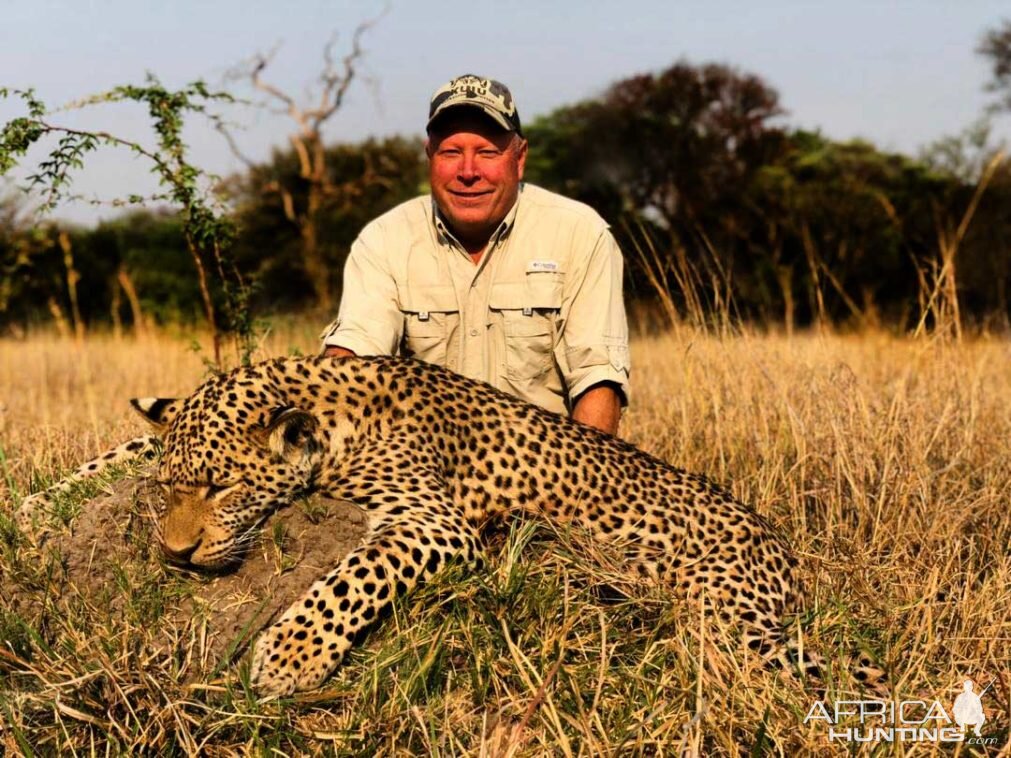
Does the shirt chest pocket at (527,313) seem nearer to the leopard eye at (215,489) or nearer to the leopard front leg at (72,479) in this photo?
the leopard front leg at (72,479)

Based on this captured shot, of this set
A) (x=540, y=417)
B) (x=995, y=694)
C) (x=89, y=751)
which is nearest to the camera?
(x=89, y=751)

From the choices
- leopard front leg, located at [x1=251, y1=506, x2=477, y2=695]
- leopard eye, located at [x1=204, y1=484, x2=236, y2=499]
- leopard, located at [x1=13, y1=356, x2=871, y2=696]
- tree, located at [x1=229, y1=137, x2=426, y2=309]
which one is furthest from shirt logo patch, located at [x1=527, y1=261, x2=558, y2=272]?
tree, located at [x1=229, y1=137, x2=426, y2=309]

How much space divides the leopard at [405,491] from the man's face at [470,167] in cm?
117

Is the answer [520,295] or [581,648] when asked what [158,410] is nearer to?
[581,648]

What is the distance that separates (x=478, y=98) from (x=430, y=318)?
106 cm

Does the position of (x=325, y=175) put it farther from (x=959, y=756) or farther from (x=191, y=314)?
(x=959, y=756)

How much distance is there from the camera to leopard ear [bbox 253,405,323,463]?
339 cm

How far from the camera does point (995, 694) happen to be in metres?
3.45

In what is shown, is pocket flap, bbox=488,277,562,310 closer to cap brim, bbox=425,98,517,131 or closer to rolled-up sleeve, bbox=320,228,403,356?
rolled-up sleeve, bbox=320,228,403,356

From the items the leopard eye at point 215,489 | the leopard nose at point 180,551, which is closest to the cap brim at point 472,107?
the leopard eye at point 215,489

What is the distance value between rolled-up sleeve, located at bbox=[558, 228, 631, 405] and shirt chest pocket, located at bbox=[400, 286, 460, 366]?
56 centimetres

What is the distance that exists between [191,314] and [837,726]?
1680 cm

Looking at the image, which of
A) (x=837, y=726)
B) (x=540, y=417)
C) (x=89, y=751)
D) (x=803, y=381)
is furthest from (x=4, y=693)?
(x=803, y=381)

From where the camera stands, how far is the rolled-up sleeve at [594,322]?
511 cm
